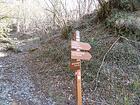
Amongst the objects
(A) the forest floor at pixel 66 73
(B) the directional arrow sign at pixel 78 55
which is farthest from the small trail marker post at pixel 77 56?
(A) the forest floor at pixel 66 73

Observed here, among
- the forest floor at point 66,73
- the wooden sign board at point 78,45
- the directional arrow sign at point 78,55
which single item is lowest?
the forest floor at point 66,73

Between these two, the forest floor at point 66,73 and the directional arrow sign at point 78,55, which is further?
the forest floor at point 66,73

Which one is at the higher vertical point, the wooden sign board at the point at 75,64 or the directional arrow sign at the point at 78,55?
the directional arrow sign at the point at 78,55

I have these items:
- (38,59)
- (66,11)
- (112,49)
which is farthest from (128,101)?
(66,11)

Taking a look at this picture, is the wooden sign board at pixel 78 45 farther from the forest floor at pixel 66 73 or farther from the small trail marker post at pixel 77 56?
the forest floor at pixel 66 73

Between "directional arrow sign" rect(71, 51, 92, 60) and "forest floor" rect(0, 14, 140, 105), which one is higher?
"directional arrow sign" rect(71, 51, 92, 60)

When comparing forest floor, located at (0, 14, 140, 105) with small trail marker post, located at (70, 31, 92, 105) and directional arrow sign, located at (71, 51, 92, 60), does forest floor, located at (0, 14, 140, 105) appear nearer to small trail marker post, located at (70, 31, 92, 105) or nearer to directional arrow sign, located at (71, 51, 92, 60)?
small trail marker post, located at (70, 31, 92, 105)

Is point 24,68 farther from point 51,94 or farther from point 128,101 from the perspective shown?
point 128,101

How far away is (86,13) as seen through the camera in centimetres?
1195

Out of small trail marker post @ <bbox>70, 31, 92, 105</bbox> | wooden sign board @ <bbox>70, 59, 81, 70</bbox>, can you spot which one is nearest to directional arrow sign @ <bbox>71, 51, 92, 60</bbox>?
small trail marker post @ <bbox>70, 31, 92, 105</bbox>

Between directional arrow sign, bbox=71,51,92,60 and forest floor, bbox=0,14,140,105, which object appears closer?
directional arrow sign, bbox=71,51,92,60

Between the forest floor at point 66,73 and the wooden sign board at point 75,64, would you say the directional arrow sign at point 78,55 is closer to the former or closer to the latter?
the wooden sign board at point 75,64

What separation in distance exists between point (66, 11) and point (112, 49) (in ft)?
12.3

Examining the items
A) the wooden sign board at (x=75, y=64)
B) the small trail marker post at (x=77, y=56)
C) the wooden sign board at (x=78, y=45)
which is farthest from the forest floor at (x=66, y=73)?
the wooden sign board at (x=78, y=45)
